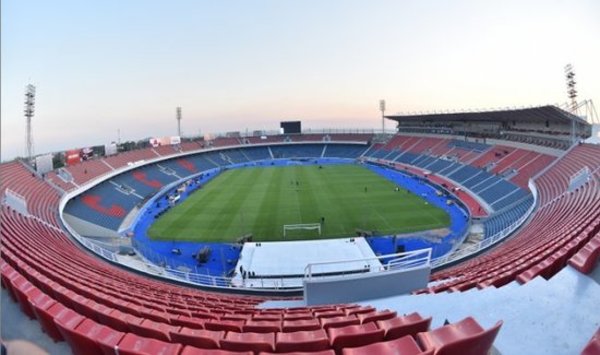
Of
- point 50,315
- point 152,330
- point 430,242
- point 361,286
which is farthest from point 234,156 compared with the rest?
point 152,330

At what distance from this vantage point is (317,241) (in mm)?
22078

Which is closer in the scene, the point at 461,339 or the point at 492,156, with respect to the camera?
the point at 461,339

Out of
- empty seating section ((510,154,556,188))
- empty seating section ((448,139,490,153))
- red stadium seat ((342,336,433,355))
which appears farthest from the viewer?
empty seating section ((448,139,490,153))

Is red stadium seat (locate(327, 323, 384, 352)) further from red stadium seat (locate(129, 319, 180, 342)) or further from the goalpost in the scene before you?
the goalpost

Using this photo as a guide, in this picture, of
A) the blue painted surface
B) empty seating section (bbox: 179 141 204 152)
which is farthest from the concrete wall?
empty seating section (bbox: 179 141 204 152)

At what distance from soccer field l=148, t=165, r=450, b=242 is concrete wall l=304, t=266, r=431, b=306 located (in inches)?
683

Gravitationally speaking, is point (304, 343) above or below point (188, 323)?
above

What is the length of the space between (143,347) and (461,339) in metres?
2.85

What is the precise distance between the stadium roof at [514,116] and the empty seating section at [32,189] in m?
37.6

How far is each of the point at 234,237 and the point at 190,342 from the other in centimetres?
2282

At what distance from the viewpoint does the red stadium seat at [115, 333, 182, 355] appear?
337 centimetres

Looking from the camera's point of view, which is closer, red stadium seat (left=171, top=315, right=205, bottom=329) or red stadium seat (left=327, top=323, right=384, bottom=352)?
red stadium seat (left=327, top=323, right=384, bottom=352)

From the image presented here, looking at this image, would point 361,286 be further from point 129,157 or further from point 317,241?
point 129,157

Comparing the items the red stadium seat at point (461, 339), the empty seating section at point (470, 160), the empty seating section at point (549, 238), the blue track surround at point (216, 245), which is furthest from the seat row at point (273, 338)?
the empty seating section at point (470, 160)
